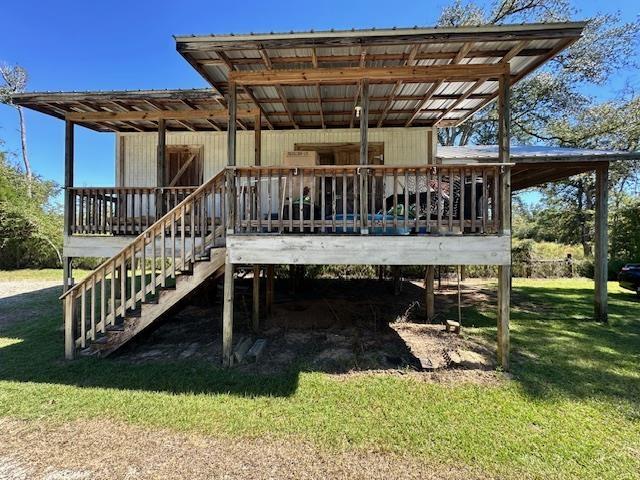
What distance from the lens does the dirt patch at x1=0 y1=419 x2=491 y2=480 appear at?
2.77 meters

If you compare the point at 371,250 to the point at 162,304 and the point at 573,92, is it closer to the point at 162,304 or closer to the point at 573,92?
the point at 162,304

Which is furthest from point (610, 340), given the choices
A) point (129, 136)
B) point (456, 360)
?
point (129, 136)

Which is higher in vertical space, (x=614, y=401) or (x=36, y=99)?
(x=36, y=99)

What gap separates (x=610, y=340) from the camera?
251 inches

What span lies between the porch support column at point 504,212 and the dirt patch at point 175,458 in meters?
2.47

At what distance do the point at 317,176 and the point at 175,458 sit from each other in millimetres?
3766

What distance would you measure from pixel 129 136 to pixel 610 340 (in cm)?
1138

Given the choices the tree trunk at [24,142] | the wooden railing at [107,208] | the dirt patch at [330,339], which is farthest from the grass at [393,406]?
the tree trunk at [24,142]

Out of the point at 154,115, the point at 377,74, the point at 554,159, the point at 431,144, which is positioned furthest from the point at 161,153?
the point at 554,159

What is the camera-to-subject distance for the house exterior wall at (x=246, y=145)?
816cm

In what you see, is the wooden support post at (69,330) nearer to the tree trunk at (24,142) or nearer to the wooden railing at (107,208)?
the wooden railing at (107,208)

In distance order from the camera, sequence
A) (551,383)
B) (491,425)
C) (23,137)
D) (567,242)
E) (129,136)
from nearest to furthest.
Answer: (491,425)
(551,383)
(129,136)
(567,242)
(23,137)

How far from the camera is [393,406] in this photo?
12.7ft

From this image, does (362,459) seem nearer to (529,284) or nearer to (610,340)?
(610,340)
